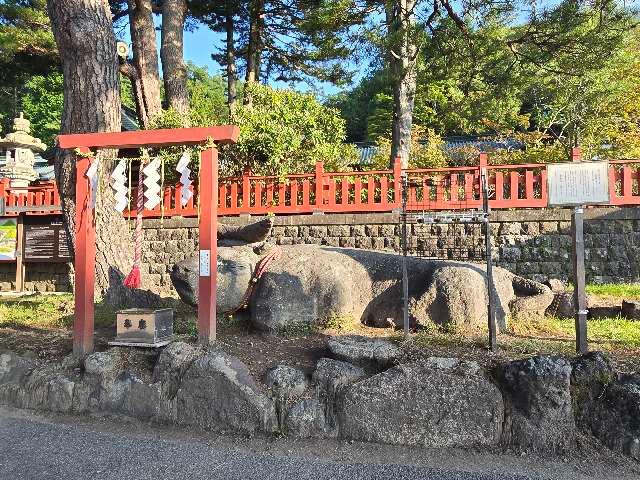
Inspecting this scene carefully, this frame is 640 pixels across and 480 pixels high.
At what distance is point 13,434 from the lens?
3.66 metres

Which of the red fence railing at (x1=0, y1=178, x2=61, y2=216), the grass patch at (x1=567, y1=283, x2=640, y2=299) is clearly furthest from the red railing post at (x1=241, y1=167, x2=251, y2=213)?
the grass patch at (x1=567, y1=283, x2=640, y2=299)

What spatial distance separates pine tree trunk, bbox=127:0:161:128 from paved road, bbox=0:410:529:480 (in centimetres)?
919

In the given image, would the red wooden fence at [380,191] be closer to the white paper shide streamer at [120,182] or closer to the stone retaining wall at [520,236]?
the stone retaining wall at [520,236]

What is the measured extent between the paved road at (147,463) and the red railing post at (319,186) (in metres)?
7.01

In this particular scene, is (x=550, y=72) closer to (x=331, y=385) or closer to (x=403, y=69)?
(x=403, y=69)

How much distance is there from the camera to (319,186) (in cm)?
1016

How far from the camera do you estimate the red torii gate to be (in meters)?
4.33

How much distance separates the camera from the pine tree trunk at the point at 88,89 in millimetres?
6137

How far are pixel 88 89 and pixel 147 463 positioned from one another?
4.84 meters

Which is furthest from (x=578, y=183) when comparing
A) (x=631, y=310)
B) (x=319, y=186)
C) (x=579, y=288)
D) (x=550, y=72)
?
(x=550, y=72)

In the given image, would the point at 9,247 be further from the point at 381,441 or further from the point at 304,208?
the point at 381,441

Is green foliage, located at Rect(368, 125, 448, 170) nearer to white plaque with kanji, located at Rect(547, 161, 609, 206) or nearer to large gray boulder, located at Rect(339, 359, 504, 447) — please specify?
white plaque with kanji, located at Rect(547, 161, 609, 206)

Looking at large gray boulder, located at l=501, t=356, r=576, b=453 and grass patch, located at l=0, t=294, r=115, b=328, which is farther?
grass patch, located at l=0, t=294, r=115, b=328

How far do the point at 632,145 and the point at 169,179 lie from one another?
12273mm
